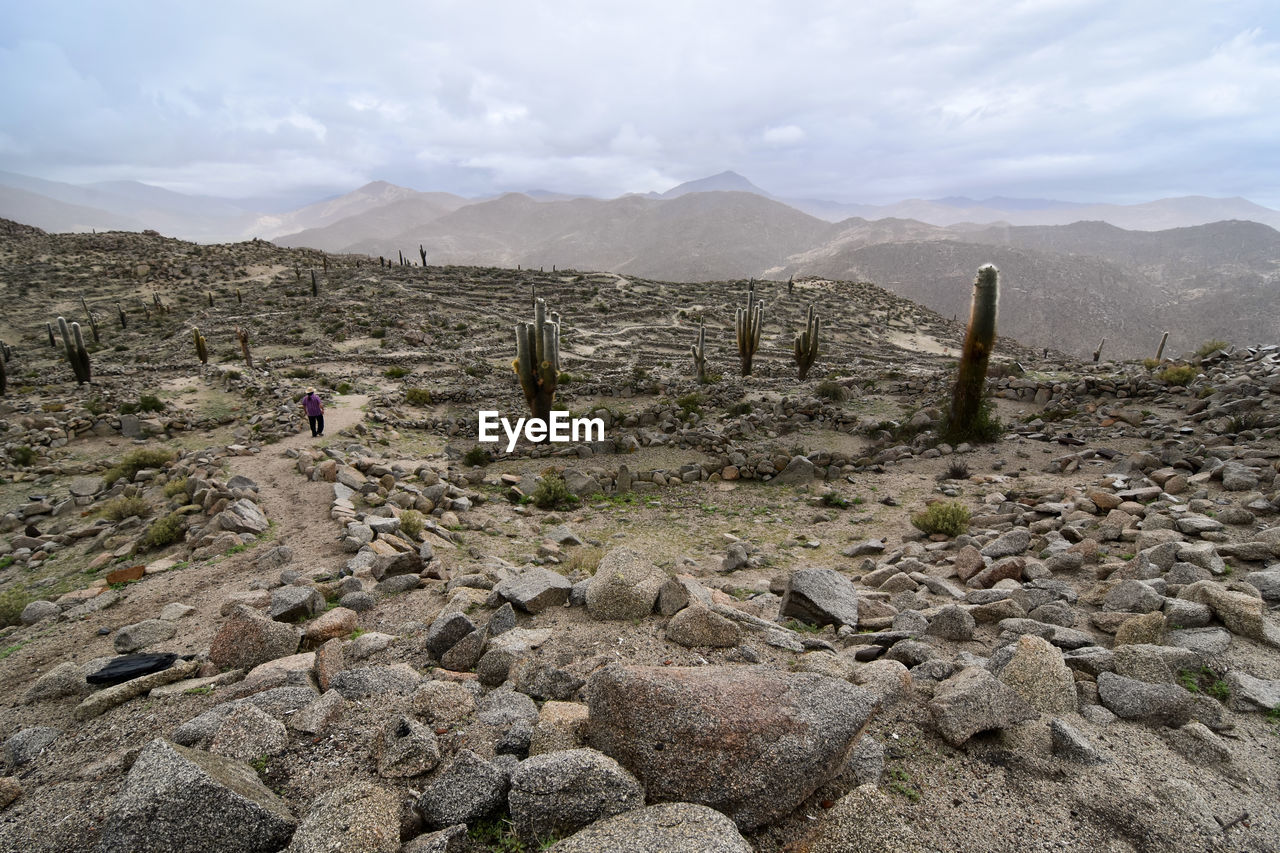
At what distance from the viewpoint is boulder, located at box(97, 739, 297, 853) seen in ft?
6.97

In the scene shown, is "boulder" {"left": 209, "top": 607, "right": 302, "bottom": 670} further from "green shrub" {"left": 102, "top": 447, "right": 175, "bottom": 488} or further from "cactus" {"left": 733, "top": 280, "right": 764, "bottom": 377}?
"cactus" {"left": 733, "top": 280, "right": 764, "bottom": 377}

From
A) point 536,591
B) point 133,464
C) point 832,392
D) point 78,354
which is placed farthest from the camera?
point 78,354

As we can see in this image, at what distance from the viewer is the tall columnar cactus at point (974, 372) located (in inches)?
510

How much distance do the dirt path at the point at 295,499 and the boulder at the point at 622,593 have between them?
153 inches

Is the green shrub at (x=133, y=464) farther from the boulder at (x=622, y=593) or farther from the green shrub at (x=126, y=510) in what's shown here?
the boulder at (x=622, y=593)

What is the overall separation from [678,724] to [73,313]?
48.9 meters

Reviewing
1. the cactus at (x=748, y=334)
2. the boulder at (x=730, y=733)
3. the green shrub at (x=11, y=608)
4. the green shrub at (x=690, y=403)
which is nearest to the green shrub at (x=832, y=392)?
the green shrub at (x=690, y=403)

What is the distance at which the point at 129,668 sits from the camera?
12.8 feet

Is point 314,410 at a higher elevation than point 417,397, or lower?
higher

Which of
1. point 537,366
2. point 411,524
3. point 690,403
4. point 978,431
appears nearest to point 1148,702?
point 411,524

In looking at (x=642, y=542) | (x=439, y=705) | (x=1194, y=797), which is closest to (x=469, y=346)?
(x=642, y=542)

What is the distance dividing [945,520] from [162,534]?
11.3 metres

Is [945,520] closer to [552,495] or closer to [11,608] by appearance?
[552,495]

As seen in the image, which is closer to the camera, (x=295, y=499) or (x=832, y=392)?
(x=295, y=499)
